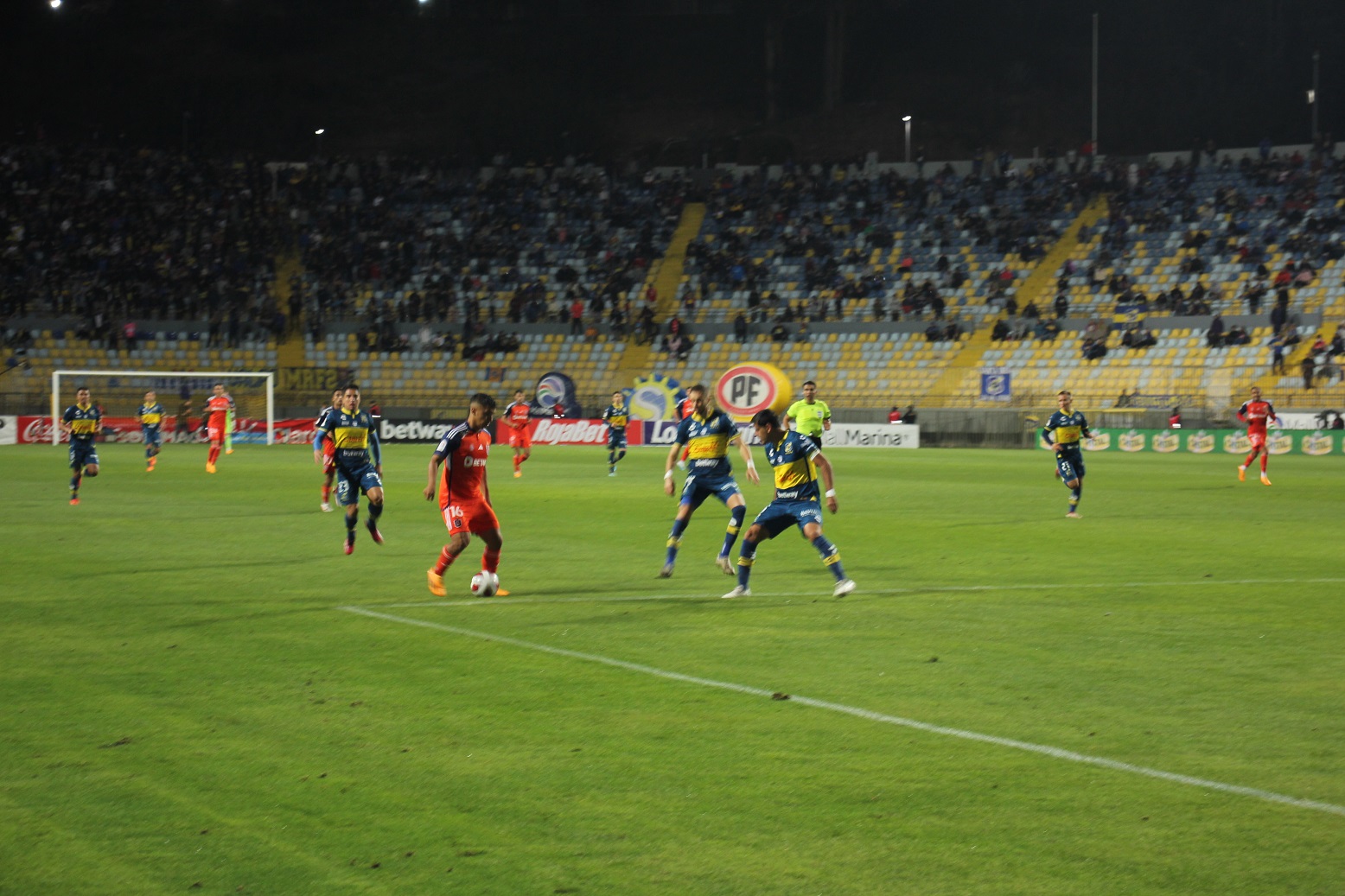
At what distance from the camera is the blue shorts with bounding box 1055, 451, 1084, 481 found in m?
23.1

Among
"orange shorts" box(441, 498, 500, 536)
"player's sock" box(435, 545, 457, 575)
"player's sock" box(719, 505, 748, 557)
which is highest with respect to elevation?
"orange shorts" box(441, 498, 500, 536)

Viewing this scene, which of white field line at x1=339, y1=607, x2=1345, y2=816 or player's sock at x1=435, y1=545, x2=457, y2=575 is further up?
player's sock at x1=435, y1=545, x2=457, y2=575

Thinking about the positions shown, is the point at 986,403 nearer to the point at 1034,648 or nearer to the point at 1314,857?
the point at 1034,648

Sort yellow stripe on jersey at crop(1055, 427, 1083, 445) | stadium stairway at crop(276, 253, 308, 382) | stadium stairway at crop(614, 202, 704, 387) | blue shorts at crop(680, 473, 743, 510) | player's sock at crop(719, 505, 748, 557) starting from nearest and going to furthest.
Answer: player's sock at crop(719, 505, 748, 557), blue shorts at crop(680, 473, 743, 510), yellow stripe on jersey at crop(1055, 427, 1083, 445), stadium stairway at crop(614, 202, 704, 387), stadium stairway at crop(276, 253, 308, 382)

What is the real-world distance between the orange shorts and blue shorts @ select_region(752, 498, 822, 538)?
8.36 ft

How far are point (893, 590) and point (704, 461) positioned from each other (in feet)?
9.04

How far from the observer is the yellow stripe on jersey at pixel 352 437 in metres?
17.7

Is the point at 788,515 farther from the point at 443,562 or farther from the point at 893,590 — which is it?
the point at 443,562

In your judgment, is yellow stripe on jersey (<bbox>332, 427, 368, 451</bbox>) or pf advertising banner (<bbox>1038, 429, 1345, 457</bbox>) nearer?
yellow stripe on jersey (<bbox>332, 427, 368, 451</bbox>)

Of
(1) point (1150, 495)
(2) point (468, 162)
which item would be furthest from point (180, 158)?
(1) point (1150, 495)

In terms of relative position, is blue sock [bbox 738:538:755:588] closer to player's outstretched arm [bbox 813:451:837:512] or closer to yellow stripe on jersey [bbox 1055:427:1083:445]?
player's outstretched arm [bbox 813:451:837:512]

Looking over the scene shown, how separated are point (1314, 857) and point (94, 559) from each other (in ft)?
46.9

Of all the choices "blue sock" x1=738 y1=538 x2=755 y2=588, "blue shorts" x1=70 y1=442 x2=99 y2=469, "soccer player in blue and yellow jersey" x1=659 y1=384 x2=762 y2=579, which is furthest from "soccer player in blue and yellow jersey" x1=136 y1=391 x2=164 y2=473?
"blue sock" x1=738 y1=538 x2=755 y2=588

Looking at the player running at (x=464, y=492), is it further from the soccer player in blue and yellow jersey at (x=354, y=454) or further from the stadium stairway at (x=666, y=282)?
the stadium stairway at (x=666, y=282)
